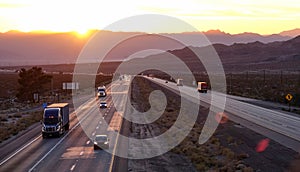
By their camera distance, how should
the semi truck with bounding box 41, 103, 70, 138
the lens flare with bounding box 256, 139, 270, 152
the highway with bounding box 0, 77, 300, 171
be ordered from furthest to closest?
1. the semi truck with bounding box 41, 103, 70, 138
2. the lens flare with bounding box 256, 139, 270, 152
3. the highway with bounding box 0, 77, 300, 171

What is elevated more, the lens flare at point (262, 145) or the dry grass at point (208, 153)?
the lens flare at point (262, 145)

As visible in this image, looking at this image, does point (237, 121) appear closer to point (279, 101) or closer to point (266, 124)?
point (266, 124)

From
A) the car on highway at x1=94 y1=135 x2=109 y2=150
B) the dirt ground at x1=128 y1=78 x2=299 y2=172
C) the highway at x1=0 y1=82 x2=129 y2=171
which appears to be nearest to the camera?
the dirt ground at x1=128 y1=78 x2=299 y2=172

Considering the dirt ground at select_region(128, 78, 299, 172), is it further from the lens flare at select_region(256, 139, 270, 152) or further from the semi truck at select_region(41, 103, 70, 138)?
the semi truck at select_region(41, 103, 70, 138)

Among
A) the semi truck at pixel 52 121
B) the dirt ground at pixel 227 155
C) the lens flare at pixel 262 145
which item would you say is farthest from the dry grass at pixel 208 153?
the semi truck at pixel 52 121

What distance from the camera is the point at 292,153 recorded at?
2808 centimetres

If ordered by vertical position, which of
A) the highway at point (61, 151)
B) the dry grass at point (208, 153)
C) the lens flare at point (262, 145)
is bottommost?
the highway at point (61, 151)

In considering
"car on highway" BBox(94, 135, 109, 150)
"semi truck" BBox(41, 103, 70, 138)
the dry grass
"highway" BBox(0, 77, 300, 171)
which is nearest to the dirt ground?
the dry grass

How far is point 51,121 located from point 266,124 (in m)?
19.0

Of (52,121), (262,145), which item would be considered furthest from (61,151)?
(262,145)

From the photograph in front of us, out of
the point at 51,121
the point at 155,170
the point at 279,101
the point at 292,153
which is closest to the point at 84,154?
the point at 155,170

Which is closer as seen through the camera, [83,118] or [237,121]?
[237,121]

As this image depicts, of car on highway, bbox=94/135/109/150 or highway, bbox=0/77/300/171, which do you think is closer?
highway, bbox=0/77/300/171

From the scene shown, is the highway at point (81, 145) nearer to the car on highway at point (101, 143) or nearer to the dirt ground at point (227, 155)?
the car on highway at point (101, 143)
